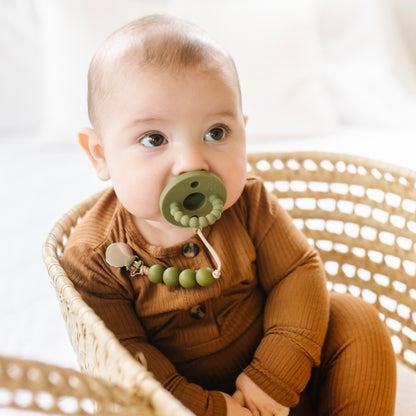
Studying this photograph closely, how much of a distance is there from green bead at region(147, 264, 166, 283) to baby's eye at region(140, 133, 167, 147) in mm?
161

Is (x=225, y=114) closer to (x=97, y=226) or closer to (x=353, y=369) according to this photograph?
(x=97, y=226)

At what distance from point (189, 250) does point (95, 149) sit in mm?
176

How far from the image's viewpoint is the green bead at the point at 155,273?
2.20 ft

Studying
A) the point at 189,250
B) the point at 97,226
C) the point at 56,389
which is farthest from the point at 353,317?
the point at 56,389

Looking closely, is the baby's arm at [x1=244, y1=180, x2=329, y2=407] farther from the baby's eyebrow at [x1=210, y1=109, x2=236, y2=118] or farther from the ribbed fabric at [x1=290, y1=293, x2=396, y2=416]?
the baby's eyebrow at [x1=210, y1=109, x2=236, y2=118]

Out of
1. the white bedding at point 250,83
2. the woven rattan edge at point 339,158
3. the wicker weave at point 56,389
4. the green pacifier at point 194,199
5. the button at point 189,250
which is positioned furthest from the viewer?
the white bedding at point 250,83

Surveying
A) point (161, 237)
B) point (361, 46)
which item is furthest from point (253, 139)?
point (161, 237)

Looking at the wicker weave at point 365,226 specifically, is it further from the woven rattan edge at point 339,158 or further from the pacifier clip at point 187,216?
the pacifier clip at point 187,216

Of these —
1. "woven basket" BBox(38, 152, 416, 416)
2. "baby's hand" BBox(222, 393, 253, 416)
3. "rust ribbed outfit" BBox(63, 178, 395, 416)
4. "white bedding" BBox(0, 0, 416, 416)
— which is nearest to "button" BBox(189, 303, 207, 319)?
"rust ribbed outfit" BBox(63, 178, 395, 416)

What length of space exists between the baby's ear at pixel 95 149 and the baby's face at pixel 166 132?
0.14 feet

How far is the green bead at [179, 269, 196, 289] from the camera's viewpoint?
66 centimetres

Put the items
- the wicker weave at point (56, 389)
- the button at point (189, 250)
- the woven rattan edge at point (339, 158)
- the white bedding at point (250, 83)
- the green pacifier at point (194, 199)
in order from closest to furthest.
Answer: the wicker weave at point (56, 389) < the green pacifier at point (194, 199) < the button at point (189, 250) < the woven rattan edge at point (339, 158) < the white bedding at point (250, 83)

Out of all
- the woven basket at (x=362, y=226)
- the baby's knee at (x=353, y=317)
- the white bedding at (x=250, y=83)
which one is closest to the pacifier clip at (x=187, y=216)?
the woven basket at (x=362, y=226)

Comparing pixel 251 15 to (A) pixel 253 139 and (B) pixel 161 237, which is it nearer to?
(A) pixel 253 139
